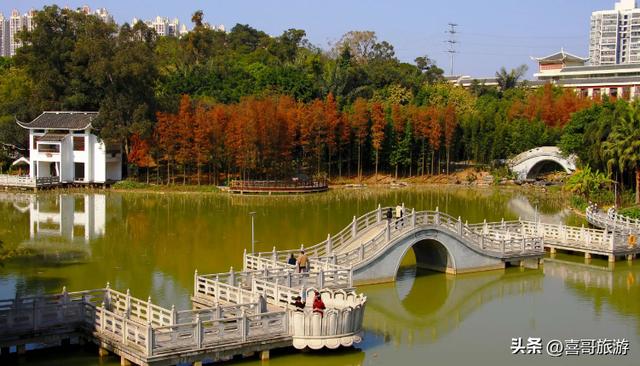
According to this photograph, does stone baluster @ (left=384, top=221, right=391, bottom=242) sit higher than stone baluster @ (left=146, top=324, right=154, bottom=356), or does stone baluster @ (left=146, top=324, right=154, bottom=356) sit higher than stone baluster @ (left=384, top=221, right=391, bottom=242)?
stone baluster @ (left=384, top=221, right=391, bottom=242)

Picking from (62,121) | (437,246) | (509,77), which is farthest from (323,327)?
(509,77)

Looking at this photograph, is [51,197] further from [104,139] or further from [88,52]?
[88,52]

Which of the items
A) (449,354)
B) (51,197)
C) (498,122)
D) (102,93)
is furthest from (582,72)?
(449,354)

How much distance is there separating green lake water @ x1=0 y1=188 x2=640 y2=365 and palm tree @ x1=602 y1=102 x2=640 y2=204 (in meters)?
4.02

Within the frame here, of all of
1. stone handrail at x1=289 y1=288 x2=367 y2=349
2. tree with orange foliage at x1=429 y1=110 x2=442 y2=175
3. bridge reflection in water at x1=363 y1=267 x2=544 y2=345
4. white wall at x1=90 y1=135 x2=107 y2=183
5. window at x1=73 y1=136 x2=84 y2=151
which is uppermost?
tree with orange foliage at x1=429 y1=110 x2=442 y2=175

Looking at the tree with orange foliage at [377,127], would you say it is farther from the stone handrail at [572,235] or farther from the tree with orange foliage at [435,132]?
the stone handrail at [572,235]

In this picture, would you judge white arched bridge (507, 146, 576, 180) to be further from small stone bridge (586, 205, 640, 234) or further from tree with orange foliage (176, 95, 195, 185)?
tree with orange foliage (176, 95, 195, 185)

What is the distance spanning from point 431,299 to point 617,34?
15761 centimetres

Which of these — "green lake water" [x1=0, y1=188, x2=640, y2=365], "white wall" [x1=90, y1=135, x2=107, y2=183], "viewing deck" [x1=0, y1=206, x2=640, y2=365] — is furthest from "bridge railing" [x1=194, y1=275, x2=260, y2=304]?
"white wall" [x1=90, y1=135, x2=107, y2=183]

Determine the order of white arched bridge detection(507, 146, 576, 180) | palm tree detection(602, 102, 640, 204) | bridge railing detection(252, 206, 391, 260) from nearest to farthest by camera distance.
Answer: bridge railing detection(252, 206, 391, 260), palm tree detection(602, 102, 640, 204), white arched bridge detection(507, 146, 576, 180)

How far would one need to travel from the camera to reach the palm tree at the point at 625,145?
43.5m

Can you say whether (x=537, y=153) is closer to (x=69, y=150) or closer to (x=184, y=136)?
(x=184, y=136)

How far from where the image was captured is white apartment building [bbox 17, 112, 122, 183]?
5359 cm

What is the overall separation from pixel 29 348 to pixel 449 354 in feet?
28.4
